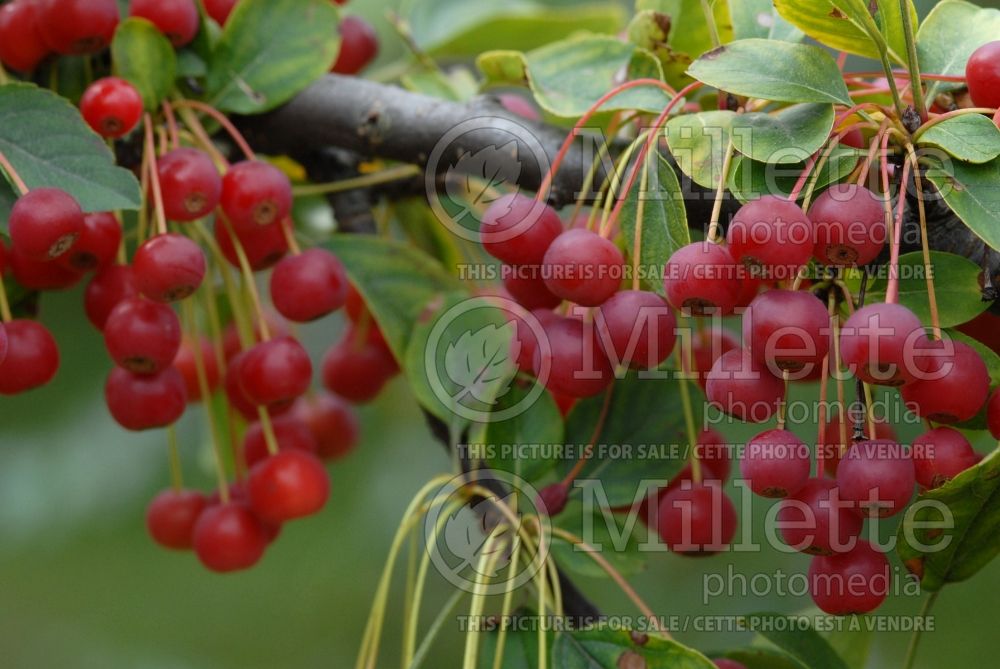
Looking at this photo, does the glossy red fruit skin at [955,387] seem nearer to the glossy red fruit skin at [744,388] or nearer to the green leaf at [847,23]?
the glossy red fruit skin at [744,388]

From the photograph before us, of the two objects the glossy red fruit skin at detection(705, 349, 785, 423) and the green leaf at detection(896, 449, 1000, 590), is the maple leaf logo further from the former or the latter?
the green leaf at detection(896, 449, 1000, 590)

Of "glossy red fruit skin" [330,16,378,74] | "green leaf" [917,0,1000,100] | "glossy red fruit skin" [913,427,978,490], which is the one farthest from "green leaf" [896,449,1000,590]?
"glossy red fruit skin" [330,16,378,74]

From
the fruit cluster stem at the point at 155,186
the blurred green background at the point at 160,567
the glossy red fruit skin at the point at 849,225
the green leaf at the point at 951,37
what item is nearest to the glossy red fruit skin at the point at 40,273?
the fruit cluster stem at the point at 155,186

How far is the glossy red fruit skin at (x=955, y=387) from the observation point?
73cm

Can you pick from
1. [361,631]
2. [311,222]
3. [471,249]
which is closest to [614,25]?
[471,249]

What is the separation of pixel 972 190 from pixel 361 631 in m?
1.65

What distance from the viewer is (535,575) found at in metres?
0.97

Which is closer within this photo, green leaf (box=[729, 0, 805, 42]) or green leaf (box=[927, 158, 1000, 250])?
green leaf (box=[927, 158, 1000, 250])

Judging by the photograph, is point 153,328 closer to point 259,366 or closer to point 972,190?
point 259,366

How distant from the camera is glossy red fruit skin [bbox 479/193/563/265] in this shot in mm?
855

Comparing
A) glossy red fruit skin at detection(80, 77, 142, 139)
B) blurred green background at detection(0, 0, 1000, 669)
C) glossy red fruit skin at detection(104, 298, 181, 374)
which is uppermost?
glossy red fruit skin at detection(80, 77, 142, 139)

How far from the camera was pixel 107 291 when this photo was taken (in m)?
1.00

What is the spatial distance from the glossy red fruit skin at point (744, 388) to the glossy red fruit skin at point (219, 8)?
694 mm

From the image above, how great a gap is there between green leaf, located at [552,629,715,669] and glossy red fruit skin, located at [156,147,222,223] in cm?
50
